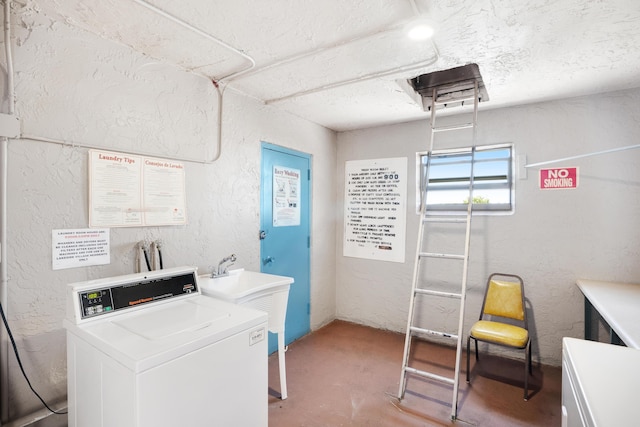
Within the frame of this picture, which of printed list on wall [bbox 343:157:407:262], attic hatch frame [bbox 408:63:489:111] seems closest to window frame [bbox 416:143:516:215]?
printed list on wall [bbox 343:157:407:262]

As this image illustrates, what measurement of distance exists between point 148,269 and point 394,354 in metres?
2.27

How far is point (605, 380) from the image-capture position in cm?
99

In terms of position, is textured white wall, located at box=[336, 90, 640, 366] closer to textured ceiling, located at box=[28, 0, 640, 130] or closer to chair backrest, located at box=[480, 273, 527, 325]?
chair backrest, located at box=[480, 273, 527, 325]

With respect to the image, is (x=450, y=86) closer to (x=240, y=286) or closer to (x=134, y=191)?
(x=240, y=286)

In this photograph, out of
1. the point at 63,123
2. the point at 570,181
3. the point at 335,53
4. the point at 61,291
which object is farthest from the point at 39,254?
the point at 570,181

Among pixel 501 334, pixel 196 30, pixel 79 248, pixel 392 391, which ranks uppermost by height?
pixel 196 30

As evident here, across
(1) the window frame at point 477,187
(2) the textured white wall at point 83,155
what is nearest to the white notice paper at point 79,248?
(2) the textured white wall at point 83,155

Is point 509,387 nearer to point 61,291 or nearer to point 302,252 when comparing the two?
point 302,252

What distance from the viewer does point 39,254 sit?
1.52 metres

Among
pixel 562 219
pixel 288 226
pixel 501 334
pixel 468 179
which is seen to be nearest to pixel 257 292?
pixel 288 226

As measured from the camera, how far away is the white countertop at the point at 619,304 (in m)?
1.48

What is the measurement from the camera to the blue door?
9.30ft

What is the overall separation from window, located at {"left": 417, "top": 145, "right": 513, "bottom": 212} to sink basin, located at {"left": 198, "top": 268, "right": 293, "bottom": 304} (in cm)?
188

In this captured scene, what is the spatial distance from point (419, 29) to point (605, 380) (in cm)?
166
